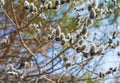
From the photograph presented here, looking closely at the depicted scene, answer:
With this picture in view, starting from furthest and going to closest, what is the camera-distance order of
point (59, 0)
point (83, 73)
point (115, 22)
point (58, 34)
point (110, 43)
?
point (115, 22)
point (83, 73)
point (110, 43)
point (59, 0)
point (58, 34)

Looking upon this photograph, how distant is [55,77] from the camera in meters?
2.78

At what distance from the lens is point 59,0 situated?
5.23 feet

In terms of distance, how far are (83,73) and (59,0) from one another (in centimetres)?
115

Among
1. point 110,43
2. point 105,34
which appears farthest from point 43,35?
point 110,43

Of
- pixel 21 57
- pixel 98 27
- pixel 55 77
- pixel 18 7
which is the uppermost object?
pixel 18 7

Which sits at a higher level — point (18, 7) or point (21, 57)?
point (18, 7)

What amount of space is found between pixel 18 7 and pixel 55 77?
0.68m

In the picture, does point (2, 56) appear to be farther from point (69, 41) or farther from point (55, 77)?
point (69, 41)

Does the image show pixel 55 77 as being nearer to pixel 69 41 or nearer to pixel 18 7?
pixel 18 7

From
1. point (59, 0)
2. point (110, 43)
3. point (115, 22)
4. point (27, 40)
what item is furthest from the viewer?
point (115, 22)

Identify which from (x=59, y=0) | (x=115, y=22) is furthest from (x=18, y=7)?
(x=59, y=0)

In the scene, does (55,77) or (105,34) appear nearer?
(55,77)

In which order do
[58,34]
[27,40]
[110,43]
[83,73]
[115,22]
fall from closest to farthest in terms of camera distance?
[58,34] → [110,43] → [83,73] → [27,40] → [115,22]

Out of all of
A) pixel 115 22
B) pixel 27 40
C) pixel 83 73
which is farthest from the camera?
pixel 115 22
